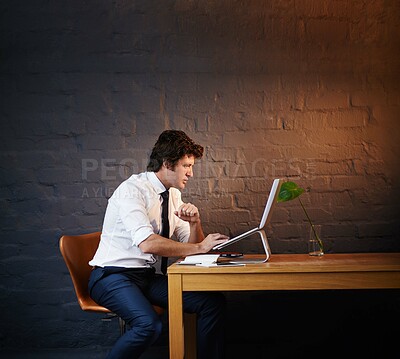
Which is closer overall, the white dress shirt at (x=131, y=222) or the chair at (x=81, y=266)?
the white dress shirt at (x=131, y=222)

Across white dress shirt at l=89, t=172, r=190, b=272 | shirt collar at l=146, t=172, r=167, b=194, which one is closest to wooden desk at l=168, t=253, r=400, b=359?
white dress shirt at l=89, t=172, r=190, b=272

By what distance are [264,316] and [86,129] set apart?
171cm

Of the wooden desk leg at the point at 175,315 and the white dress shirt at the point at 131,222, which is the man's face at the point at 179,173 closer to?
the white dress shirt at the point at 131,222

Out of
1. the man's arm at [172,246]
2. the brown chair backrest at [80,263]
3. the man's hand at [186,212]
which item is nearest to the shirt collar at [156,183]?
the man's hand at [186,212]

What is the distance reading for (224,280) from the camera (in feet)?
8.52

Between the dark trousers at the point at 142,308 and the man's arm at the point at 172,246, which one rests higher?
the man's arm at the point at 172,246

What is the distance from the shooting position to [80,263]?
3.18 m

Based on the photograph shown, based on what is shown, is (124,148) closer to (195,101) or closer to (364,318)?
(195,101)

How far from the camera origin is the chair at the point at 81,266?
10.0 ft

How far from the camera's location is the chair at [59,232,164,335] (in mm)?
3056

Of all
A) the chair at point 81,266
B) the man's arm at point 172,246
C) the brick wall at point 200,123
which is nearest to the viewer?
the man's arm at point 172,246

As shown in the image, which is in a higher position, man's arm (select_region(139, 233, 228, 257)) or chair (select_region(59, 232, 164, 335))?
man's arm (select_region(139, 233, 228, 257))

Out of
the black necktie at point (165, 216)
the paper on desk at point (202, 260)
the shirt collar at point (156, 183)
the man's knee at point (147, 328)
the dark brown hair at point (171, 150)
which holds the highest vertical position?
the dark brown hair at point (171, 150)

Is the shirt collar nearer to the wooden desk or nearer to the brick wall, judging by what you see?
the brick wall
